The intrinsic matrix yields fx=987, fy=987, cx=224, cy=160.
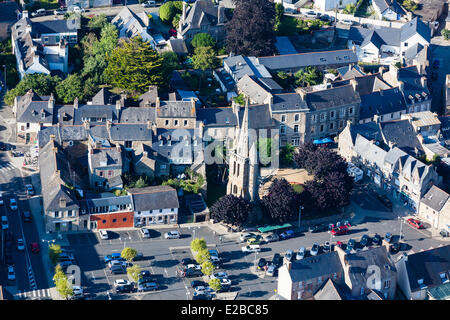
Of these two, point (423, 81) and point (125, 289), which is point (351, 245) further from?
point (423, 81)

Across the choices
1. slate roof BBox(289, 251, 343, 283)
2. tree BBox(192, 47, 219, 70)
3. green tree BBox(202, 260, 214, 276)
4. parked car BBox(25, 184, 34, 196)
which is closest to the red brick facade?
parked car BBox(25, 184, 34, 196)

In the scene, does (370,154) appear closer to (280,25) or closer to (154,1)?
(280,25)

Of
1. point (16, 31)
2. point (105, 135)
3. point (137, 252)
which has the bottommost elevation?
point (137, 252)

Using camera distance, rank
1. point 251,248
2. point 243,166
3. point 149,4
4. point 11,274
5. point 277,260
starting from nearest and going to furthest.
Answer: point 11,274, point 277,260, point 251,248, point 243,166, point 149,4

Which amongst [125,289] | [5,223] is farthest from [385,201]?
[5,223]

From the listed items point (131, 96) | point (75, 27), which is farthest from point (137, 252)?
point (75, 27)
